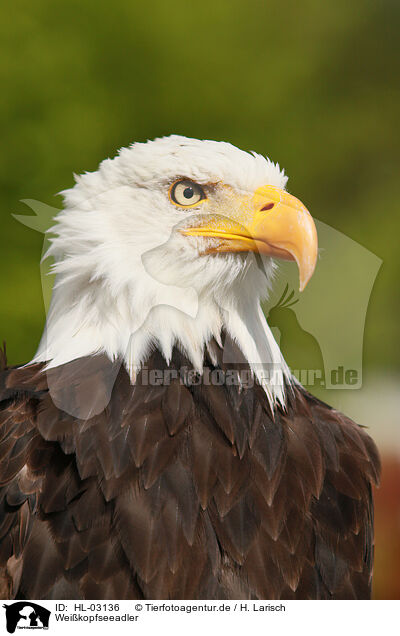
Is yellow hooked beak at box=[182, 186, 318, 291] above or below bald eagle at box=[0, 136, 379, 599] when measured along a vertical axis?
above

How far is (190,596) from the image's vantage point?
3.38ft

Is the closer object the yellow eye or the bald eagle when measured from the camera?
the bald eagle

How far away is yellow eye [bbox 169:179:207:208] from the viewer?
1.20 m

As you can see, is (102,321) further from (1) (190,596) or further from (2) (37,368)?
(1) (190,596)

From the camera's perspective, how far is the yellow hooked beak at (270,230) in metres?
1.11

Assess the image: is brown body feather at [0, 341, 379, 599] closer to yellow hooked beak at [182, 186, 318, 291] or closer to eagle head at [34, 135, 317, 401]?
eagle head at [34, 135, 317, 401]

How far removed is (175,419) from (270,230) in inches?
14.8

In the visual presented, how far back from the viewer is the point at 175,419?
3.65 ft

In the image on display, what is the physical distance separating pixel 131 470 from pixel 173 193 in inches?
20.2
